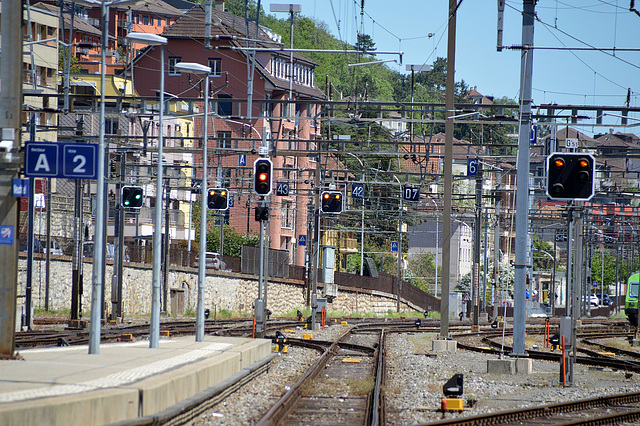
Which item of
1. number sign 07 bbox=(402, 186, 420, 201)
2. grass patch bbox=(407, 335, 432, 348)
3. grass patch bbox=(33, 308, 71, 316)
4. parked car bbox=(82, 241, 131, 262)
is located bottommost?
grass patch bbox=(33, 308, 71, 316)

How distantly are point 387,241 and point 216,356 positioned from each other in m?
84.7

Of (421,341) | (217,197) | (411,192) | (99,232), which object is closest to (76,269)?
(217,197)

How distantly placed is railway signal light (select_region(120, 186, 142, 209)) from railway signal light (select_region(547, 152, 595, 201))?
19.4 meters

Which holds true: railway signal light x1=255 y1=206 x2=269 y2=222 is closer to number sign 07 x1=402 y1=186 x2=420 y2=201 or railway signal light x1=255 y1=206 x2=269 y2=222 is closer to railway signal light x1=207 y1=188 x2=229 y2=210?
railway signal light x1=207 y1=188 x2=229 y2=210

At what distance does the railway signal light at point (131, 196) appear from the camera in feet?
113

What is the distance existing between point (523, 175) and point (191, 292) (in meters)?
41.6

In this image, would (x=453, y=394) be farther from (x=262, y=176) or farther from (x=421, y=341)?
(x=421, y=341)

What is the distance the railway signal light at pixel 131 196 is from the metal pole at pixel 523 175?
54.1 feet

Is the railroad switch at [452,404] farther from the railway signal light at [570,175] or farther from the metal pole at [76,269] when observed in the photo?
A: the metal pole at [76,269]

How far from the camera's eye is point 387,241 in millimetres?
101438

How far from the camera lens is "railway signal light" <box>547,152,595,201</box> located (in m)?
18.7

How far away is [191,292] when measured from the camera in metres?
61.8

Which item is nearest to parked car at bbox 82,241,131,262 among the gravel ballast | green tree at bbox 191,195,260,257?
green tree at bbox 191,195,260,257

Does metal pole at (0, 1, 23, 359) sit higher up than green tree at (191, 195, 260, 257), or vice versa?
metal pole at (0, 1, 23, 359)
